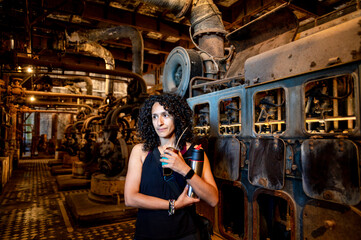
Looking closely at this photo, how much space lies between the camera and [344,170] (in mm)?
1667

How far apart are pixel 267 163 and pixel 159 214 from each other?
127 centimetres

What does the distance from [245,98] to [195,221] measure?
1520mm

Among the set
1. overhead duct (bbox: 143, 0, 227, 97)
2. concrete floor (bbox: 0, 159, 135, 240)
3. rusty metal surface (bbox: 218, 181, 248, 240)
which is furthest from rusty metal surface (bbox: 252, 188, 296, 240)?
concrete floor (bbox: 0, 159, 135, 240)

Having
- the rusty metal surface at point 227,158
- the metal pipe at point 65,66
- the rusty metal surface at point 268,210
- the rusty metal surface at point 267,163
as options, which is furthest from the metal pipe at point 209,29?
the rusty metal surface at point 268,210

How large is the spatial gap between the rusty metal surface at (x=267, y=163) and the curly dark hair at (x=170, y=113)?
90cm

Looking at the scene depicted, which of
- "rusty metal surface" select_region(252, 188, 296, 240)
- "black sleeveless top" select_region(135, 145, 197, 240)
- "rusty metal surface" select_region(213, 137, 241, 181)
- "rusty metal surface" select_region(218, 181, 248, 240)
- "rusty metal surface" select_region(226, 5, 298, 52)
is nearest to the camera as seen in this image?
"black sleeveless top" select_region(135, 145, 197, 240)

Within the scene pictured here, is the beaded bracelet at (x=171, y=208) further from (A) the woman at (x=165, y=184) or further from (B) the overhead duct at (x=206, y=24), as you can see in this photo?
(B) the overhead duct at (x=206, y=24)

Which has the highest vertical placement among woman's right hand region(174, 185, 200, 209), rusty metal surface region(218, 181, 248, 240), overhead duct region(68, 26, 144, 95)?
overhead duct region(68, 26, 144, 95)

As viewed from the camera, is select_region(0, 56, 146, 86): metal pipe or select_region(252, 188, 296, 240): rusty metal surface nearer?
select_region(252, 188, 296, 240): rusty metal surface

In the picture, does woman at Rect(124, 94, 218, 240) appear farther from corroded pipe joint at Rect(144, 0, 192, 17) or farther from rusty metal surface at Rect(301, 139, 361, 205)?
corroded pipe joint at Rect(144, 0, 192, 17)

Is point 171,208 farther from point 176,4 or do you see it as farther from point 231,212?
point 176,4

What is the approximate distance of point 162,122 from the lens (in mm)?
Result: 1650

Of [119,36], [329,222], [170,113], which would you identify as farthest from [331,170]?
[119,36]

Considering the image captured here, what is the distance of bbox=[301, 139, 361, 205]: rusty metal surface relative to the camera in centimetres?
163
